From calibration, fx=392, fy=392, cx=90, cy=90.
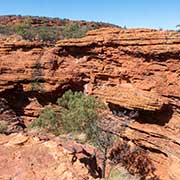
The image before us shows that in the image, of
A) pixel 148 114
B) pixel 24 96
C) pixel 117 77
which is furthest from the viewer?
pixel 24 96

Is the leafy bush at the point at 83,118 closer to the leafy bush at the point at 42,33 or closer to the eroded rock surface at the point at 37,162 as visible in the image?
the eroded rock surface at the point at 37,162

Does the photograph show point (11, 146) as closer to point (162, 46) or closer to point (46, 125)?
point (46, 125)

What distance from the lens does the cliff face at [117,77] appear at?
67.1ft

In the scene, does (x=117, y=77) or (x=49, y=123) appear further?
(x=117, y=77)

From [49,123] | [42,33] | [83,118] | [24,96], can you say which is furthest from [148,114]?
[42,33]

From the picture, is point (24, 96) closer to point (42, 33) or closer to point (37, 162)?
point (42, 33)

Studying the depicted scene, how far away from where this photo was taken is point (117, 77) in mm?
24672

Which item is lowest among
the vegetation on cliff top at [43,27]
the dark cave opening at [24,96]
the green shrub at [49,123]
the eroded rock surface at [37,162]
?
the dark cave opening at [24,96]

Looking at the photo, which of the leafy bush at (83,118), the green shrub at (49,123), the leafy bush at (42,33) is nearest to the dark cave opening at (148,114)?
the leafy bush at (83,118)

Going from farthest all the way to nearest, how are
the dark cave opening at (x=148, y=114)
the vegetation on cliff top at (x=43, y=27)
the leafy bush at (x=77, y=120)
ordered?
the vegetation on cliff top at (x=43, y=27)
the dark cave opening at (x=148, y=114)
the leafy bush at (x=77, y=120)

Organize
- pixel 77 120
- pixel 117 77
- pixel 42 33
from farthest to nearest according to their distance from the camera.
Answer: pixel 42 33 < pixel 117 77 < pixel 77 120

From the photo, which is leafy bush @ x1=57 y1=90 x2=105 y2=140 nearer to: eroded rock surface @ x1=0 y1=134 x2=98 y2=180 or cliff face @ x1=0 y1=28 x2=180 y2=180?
cliff face @ x1=0 y1=28 x2=180 y2=180

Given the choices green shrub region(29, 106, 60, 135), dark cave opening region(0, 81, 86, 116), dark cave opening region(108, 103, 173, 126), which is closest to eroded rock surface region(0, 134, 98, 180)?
green shrub region(29, 106, 60, 135)

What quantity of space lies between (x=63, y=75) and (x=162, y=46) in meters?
8.11
